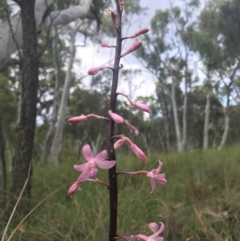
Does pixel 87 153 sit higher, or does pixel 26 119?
pixel 26 119

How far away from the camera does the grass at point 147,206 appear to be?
3342 millimetres

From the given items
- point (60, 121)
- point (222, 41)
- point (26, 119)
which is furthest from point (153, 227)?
point (222, 41)

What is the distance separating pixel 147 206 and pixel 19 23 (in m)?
2.76

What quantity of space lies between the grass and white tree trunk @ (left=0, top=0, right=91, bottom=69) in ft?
4.78

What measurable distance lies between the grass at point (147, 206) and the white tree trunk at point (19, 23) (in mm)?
1456

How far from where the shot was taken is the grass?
334 cm

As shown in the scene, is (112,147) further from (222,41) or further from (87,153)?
(222,41)

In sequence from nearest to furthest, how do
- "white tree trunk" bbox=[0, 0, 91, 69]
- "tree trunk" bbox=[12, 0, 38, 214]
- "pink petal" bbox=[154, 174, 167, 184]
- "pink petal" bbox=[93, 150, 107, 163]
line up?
1. "pink petal" bbox=[93, 150, 107, 163]
2. "pink petal" bbox=[154, 174, 167, 184]
3. "tree trunk" bbox=[12, 0, 38, 214]
4. "white tree trunk" bbox=[0, 0, 91, 69]

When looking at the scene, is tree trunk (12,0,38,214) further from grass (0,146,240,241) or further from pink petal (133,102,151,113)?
pink petal (133,102,151,113)

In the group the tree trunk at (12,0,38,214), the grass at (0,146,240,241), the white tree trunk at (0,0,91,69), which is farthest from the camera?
the white tree trunk at (0,0,91,69)

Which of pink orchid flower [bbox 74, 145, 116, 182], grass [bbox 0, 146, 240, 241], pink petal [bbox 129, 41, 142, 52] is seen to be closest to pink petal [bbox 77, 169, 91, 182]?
pink orchid flower [bbox 74, 145, 116, 182]

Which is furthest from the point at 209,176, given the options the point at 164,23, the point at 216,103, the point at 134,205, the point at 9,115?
the point at 216,103

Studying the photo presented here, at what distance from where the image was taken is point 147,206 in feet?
13.9

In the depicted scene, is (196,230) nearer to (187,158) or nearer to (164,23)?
(187,158)
